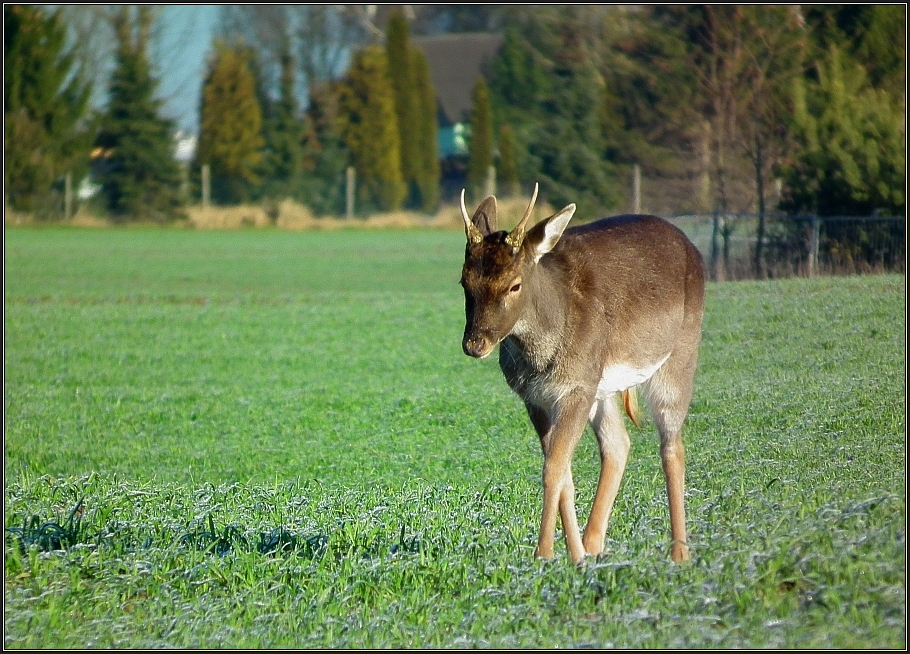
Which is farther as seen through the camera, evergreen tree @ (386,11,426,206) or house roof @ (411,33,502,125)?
house roof @ (411,33,502,125)

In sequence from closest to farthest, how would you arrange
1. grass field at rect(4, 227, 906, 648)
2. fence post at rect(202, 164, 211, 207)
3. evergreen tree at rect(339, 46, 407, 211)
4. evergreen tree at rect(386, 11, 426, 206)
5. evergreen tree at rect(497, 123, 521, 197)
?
grass field at rect(4, 227, 906, 648)
fence post at rect(202, 164, 211, 207)
evergreen tree at rect(497, 123, 521, 197)
evergreen tree at rect(339, 46, 407, 211)
evergreen tree at rect(386, 11, 426, 206)

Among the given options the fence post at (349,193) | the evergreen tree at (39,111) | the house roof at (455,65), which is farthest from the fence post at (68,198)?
the house roof at (455,65)

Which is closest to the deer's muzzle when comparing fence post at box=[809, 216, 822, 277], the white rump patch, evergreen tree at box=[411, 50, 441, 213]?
the white rump patch

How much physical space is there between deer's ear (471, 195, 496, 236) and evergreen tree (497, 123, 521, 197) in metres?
52.9

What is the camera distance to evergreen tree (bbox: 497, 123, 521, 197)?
6005 cm

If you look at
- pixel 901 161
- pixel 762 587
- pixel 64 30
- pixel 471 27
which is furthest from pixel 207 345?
pixel 471 27

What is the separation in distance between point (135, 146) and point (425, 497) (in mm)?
50966

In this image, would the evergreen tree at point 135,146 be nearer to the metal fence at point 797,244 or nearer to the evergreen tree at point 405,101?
the evergreen tree at point 405,101

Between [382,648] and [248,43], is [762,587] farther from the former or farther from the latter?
[248,43]

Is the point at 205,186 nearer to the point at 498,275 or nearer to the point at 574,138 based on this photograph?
the point at 574,138

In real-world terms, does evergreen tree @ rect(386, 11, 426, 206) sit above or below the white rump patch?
above

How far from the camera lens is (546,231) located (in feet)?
20.6

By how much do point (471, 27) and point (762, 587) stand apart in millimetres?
90763

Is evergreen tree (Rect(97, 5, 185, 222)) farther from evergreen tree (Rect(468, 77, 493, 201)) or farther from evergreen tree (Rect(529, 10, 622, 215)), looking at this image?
evergreen tree (Rect(529, 10, 622, 215))
